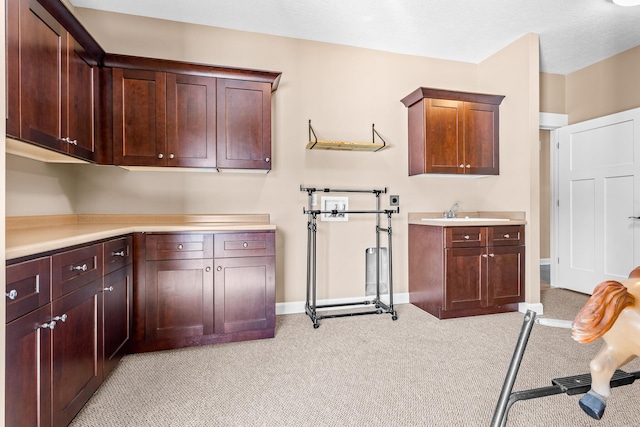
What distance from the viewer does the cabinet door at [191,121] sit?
272 cm

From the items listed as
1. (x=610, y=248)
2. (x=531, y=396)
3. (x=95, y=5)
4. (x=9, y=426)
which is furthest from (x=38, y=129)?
(x=610, y=248)

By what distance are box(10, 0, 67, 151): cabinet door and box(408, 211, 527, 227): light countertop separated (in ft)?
9.58

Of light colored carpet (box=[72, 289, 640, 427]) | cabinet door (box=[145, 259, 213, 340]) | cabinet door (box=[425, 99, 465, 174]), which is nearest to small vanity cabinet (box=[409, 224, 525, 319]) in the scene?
light colored carpet (box=[72, 289, 640, 427])

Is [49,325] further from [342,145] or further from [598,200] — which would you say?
[598,200]

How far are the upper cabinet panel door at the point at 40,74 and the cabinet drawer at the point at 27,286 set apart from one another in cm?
69

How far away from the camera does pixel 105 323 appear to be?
6.36ft

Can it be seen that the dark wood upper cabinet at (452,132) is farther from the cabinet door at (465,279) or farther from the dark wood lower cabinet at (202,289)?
the dark wood lower cabinet at (202,289)

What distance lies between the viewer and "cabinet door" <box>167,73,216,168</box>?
2.72 meters

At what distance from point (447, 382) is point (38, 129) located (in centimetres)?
257

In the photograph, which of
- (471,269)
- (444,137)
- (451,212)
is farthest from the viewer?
(451,212)

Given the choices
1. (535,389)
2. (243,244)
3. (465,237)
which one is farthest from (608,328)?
(465,237)

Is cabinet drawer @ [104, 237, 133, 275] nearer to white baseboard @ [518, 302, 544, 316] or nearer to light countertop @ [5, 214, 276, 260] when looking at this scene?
light countertop @ [5, 214, 276, 260]

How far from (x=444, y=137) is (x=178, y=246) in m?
2.64

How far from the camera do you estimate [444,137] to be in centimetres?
346
